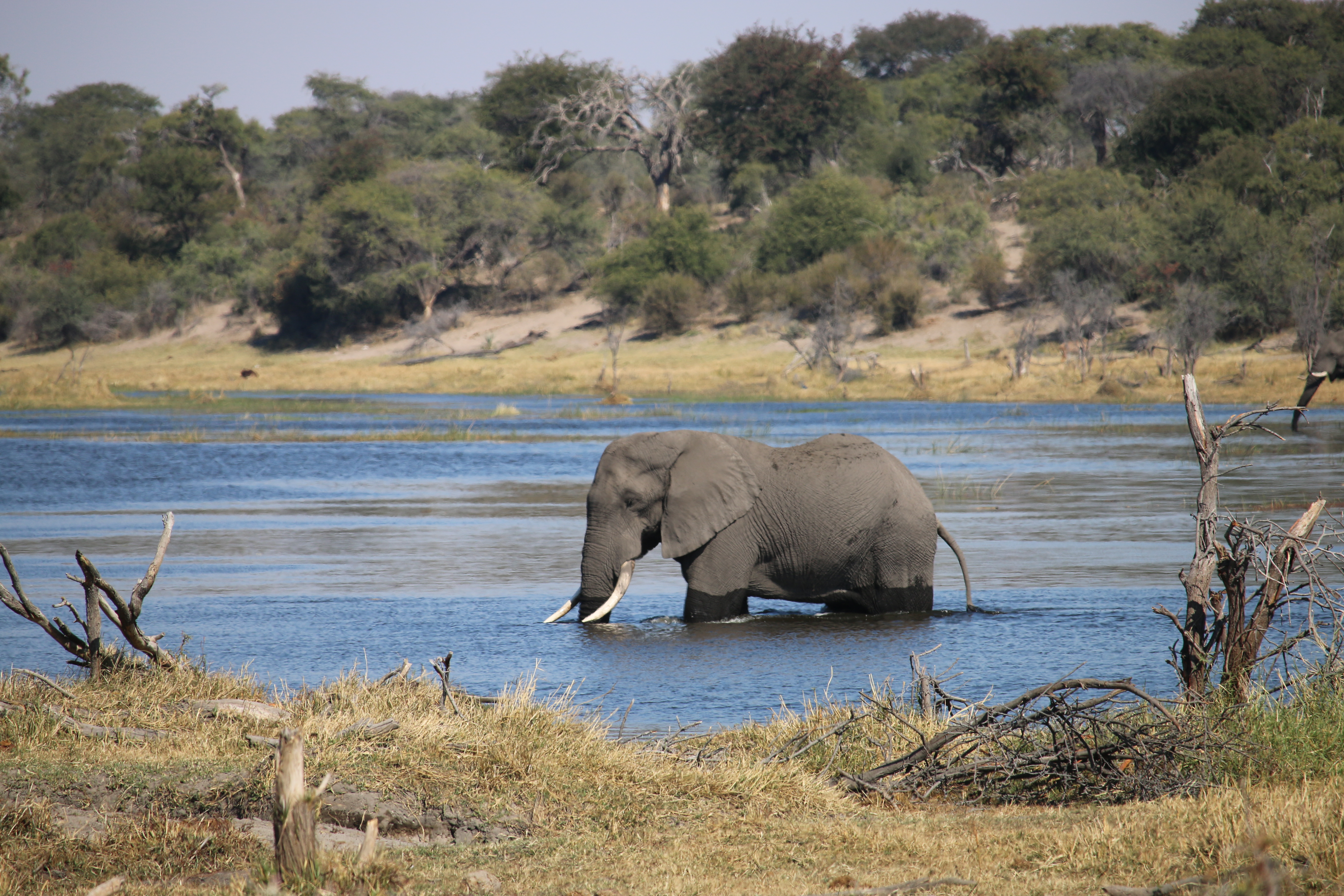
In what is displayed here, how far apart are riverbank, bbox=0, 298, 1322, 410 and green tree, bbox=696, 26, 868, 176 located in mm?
12451

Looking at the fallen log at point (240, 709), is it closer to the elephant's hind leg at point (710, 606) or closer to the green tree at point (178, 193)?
the elephant's hind leg at point (710, 606)

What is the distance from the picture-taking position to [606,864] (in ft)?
16.6

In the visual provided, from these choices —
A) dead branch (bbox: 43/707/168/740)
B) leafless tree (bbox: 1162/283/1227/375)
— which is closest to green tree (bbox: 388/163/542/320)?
leafless tree (bbox: 1162/283/1227/375)

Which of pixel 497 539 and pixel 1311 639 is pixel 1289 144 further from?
pixel 1311 639

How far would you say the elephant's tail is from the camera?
1126cm

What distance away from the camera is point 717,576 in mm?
11141

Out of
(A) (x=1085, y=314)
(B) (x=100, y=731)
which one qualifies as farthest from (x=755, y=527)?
(A) (x=1085, y=314)

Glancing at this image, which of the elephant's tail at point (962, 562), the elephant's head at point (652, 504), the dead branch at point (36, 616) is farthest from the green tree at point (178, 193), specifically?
the dead branch at point (36, 616)

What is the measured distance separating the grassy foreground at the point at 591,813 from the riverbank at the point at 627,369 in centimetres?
3199

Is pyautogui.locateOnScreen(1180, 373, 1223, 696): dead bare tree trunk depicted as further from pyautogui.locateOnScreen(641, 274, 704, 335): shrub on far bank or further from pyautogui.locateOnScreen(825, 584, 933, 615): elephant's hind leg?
pyautogui.locateOnScreen(641, 274, 704, 335): shrub on far bank

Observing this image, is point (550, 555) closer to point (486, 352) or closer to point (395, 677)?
point (395, 677)

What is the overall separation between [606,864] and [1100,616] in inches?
276

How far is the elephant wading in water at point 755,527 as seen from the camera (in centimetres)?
1106

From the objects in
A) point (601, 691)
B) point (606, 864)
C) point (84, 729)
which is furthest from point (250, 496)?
point (606, 864)
